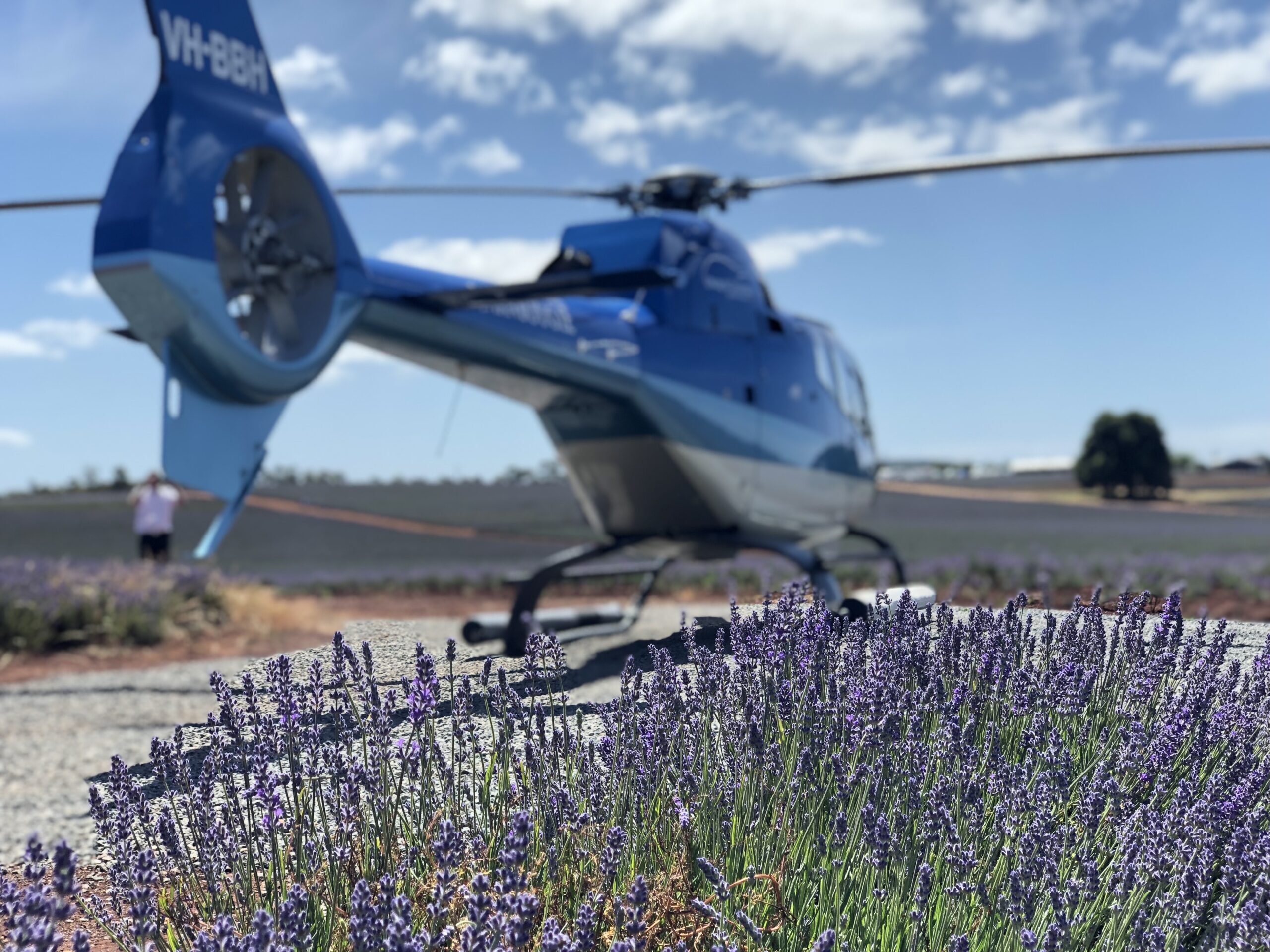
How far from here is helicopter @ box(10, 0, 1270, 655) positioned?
16.7 feet

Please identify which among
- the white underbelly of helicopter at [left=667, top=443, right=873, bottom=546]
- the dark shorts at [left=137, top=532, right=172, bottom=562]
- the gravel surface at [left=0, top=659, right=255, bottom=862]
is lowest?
the gravel surface at [left=0, top=659, right=255, bottom=862]

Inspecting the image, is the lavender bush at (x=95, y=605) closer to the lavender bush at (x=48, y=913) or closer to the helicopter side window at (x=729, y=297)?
the helicopter side window at (x=729, y=297)

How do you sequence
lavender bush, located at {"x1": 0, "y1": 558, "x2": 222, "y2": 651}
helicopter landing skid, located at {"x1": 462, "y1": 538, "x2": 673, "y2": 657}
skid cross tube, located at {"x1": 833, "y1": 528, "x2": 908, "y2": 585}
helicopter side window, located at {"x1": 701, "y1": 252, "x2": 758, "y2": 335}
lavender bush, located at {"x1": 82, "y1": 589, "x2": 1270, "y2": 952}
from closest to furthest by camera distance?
lavender bush, located at {"x1": 82, "y1": 589, "x2": 1270, "y2": 952}
helicopter landing skid, located at {"x1": 462, "y1": 538, "x2": 673, "y2": 657}
helicopter side window, located at {"x1": 701, "y1": 252, "x2": 758, "y2": 335}
skid cross tube, located at {"x1": 833, "y1": 528, "x2": 908, "y2": 585}
lavender bush, located at {"x1": 0, "y1": 558, "x2": 222, "y2": 651}

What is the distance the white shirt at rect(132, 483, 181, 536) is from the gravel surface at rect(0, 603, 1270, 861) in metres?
6.01

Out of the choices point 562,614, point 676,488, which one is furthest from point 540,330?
point 562,614

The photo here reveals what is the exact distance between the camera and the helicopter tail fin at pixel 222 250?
495 cm

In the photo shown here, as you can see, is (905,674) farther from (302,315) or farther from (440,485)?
(440,485)

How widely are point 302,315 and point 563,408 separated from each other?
3.10m

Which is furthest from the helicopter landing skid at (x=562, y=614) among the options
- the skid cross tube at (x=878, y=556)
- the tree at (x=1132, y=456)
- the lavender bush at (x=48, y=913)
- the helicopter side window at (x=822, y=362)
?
the tree at (x=1132, y=456)

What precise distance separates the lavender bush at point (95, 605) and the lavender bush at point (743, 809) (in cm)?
1063

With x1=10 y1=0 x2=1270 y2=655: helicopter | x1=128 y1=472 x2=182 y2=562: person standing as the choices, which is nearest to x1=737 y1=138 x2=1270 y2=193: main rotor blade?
x1=10 y1=0 x2=1270 y2=655: helicopter

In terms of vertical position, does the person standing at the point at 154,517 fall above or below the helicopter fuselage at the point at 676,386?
below

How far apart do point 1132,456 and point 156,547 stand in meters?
34.7

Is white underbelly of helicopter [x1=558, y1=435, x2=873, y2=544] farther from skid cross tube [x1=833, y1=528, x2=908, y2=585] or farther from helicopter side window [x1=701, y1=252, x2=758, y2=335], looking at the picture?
helicopter side window [x1=701, y1=252, x2=758, y2=335]
